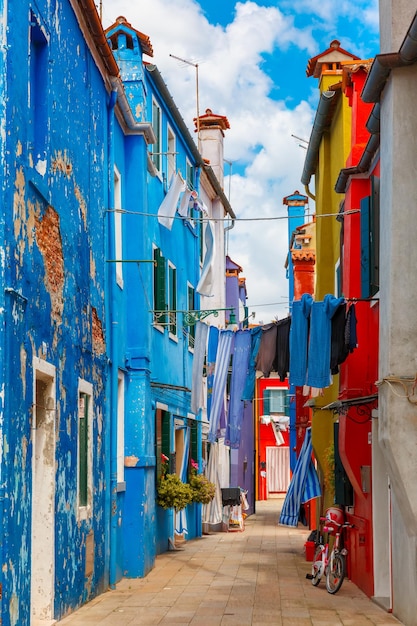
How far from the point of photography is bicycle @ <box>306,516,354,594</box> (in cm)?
1469

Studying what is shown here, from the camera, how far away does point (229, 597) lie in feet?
46.4

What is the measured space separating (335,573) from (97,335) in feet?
16.0

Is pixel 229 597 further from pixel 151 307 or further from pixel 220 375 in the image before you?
pixel 151 307

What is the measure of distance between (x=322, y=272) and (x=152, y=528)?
5.86 meters

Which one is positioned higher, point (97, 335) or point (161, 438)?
point (97, 335)

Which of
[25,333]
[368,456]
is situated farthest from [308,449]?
[25,333]

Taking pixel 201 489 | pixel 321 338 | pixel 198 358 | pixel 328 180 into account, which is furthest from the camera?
pixel 201 489

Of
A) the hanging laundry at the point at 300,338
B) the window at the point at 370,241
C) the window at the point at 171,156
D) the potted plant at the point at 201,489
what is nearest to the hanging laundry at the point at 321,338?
the hanging laundry at the point at 300,338

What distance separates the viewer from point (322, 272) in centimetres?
1981

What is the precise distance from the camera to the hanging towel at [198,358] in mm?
17906

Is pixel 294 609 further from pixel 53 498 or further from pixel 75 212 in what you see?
pixel 75 212

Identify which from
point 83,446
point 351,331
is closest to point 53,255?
point 83,446

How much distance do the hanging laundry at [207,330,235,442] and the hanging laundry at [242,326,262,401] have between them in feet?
2.25

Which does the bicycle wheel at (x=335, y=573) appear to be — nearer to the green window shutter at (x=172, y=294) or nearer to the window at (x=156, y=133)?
the green window shutter at (x=172, y=294)
